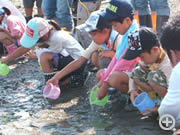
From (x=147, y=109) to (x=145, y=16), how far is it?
7.17 feet

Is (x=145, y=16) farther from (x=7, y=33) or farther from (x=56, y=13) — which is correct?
(x=7, y=33)

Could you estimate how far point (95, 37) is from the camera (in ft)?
10.3

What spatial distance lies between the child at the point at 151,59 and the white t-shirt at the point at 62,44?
3.69 feet

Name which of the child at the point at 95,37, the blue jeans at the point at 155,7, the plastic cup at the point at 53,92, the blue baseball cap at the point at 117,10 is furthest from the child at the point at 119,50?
the blue jeans at the point at 155,7

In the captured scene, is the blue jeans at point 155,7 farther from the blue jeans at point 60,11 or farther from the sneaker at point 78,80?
the sneaker at point 78,80

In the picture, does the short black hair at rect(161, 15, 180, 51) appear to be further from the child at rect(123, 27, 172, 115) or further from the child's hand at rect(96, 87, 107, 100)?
the child's hand at rect(96, 87, 107, 100)

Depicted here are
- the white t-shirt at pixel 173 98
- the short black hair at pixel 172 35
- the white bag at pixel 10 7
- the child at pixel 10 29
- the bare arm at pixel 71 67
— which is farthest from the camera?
the white bag at pixel 10 7

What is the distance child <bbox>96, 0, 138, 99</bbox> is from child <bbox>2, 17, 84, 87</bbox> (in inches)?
29.2

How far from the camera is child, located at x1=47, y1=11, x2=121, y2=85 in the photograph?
3.07 m

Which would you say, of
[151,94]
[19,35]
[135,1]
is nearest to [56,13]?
[19,35]

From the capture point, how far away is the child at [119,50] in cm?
288

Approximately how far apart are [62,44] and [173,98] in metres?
1.87

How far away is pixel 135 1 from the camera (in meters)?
4.41

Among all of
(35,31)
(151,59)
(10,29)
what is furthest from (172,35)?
(10,29)
